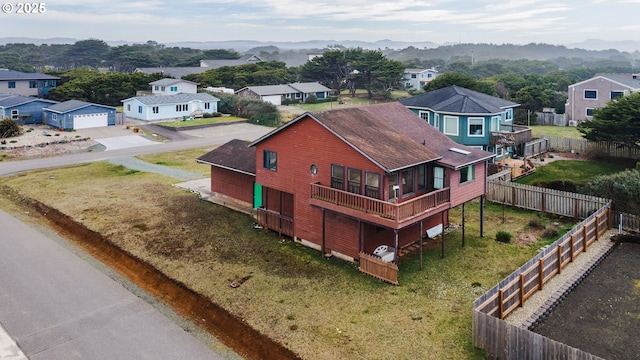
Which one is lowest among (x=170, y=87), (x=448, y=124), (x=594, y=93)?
(x=448, y=124)

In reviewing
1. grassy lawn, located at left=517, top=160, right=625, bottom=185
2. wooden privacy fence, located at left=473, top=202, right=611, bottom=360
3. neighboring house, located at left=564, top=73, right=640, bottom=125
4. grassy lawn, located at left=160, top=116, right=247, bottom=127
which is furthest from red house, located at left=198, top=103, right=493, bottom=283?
neighboring house, located at left=564, top=73, right=640, bottom=125

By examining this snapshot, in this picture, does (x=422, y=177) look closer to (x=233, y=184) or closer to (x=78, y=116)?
(x=233, y=184)

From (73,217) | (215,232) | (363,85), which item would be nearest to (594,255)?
(215,232)

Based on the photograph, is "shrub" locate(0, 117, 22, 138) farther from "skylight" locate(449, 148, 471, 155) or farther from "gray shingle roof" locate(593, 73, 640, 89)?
"gray shingle roof" locate(593, 73, 640, 89)

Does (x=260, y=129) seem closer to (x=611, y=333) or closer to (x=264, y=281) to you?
(x=264, y=281)

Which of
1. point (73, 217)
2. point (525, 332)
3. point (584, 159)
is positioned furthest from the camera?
point (584, 159)

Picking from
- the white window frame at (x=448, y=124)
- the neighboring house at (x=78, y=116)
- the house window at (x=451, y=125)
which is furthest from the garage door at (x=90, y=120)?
the house window at (x=451, y=125)

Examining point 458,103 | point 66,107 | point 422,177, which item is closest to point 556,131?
point 458,103
